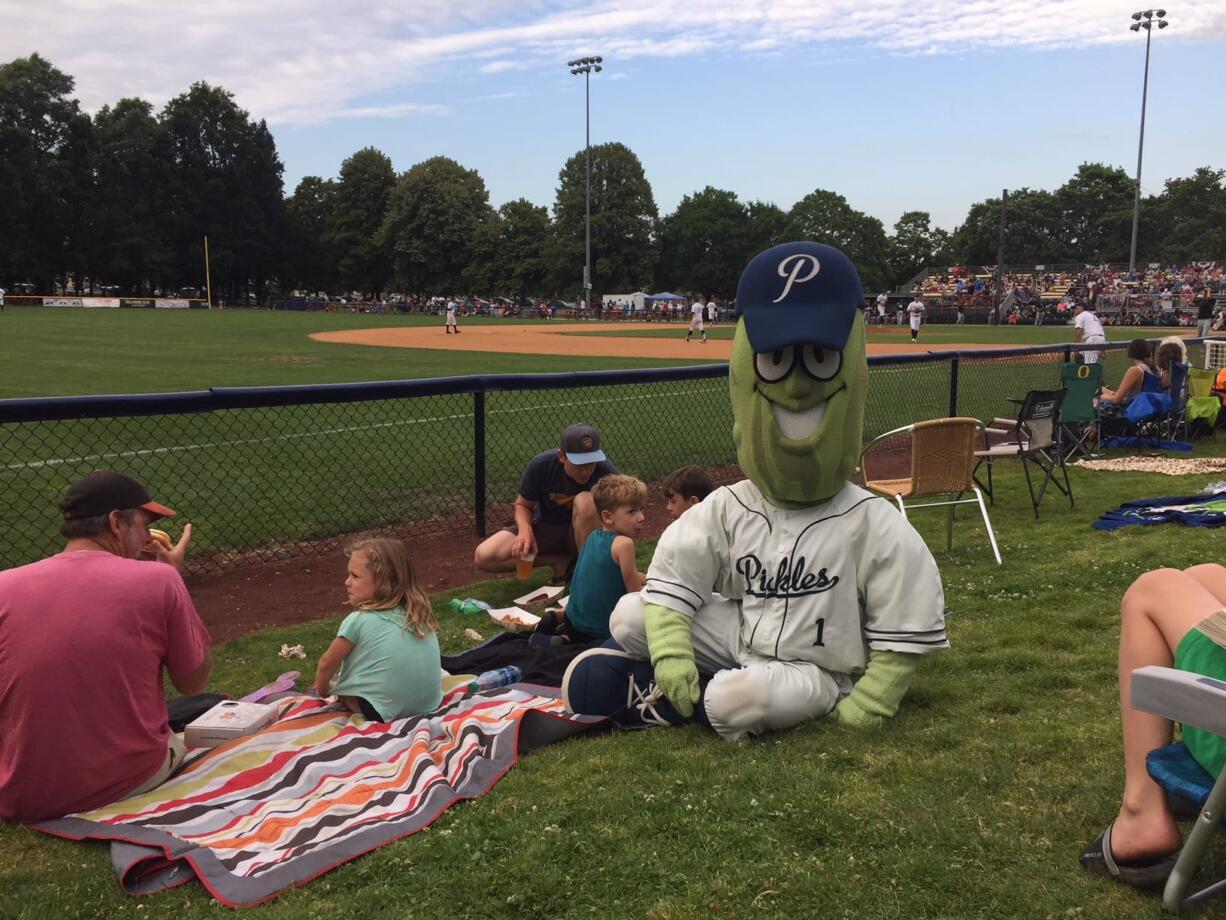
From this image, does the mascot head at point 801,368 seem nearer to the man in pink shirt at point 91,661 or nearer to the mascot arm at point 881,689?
the mascot arm at point 881,689

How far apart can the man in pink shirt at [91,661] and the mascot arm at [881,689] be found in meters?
2.39

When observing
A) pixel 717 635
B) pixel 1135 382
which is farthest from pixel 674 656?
pixel 1135 382

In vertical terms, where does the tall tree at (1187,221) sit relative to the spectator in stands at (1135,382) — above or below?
above

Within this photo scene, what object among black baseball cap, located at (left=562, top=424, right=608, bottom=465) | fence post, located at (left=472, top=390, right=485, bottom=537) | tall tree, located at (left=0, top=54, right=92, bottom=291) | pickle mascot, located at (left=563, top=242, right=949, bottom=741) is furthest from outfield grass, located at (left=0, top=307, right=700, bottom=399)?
tall tree, located at (left=0, top=54, right=92, bottom=291)

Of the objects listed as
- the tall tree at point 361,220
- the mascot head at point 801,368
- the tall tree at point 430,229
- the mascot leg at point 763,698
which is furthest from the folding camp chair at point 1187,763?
the tall tree at point 361,220

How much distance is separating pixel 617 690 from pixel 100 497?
6.75 ft

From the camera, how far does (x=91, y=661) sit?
122 inches

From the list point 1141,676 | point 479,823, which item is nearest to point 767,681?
point 479,823

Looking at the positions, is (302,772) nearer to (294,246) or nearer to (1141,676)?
(1141,676)

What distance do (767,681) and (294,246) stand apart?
90608 mm

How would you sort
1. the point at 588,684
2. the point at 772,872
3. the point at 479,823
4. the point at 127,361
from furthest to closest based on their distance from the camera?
the point at 127,361 < the point at 588,684 < the point at 479,823 < the point at 772,872

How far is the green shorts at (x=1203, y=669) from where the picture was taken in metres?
2.25

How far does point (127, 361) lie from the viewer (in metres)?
21.1

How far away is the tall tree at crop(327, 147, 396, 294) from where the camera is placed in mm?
92000
